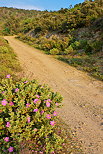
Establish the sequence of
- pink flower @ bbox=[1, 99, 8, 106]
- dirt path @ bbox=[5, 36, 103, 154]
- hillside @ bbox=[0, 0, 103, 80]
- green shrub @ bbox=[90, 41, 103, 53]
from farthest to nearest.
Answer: green shrub @ bbox=[90, 41, 103, 53], hillside @ bbox=[0, 0, 103, 80], dirt path @ bbox=[5, 36, 103, 154], pink flower @ bbox=[1, 99, 8, 106]

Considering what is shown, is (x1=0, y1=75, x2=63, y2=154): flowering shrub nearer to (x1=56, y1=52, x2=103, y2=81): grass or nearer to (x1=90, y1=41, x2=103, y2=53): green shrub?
(x1=56, y1=52, x2=103, y2=81): grass

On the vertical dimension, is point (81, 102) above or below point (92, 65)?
below

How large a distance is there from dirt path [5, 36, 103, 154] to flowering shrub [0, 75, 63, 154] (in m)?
0.89

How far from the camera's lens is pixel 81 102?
14.4ft

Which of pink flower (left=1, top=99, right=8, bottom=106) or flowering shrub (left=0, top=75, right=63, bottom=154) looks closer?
flowering shrub (left=0, top=75, right=63, bottom=154)

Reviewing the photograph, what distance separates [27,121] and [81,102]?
2.55m

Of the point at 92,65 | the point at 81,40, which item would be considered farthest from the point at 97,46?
the point at 92,65

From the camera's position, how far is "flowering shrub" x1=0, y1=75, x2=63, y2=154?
6.85 ft

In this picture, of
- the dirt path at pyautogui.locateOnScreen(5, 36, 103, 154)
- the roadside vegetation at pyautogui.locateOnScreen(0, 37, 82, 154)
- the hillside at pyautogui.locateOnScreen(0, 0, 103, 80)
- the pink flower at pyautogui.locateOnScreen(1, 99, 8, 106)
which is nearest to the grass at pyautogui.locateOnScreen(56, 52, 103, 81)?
the hillside at pyautogui.locateOnScreen(0, 0, 103, 80)

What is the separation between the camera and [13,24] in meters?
36.3

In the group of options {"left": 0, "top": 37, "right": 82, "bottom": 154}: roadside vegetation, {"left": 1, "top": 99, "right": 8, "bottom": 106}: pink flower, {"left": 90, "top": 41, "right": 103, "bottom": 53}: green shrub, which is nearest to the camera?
{"left": 0, "top": 37, "right": 82, "bottom": 154}: roadside vegetation

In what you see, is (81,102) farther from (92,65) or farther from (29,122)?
(92,65)

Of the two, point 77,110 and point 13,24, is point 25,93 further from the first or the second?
point 13,24

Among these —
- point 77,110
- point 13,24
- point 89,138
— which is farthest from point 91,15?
point 13,24
